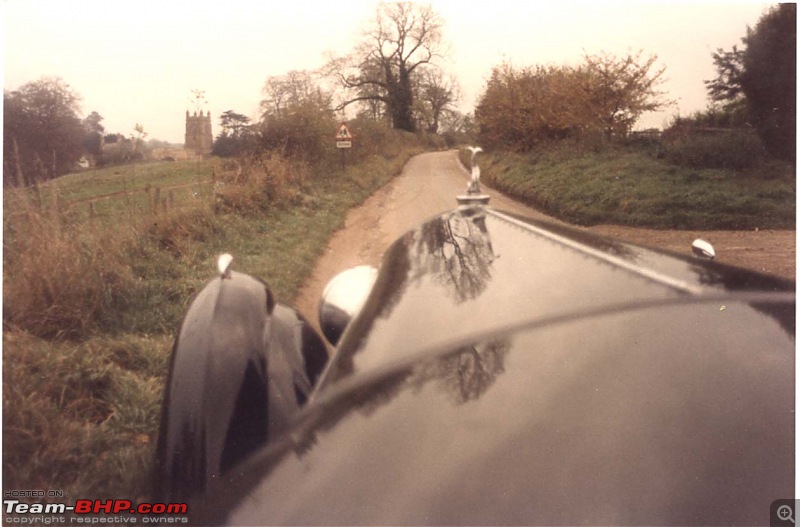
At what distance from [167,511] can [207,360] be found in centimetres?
44

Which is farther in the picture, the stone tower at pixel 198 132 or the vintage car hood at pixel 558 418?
the stone tower at pixel 198 132

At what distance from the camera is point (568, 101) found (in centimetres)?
651

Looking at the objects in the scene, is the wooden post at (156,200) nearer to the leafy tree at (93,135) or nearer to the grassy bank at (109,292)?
the grassy bank at (109,292)

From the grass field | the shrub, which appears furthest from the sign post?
the shrub

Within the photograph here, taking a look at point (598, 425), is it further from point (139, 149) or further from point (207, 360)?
point (139, 149)

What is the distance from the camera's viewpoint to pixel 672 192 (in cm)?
729

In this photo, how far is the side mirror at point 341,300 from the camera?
2.38 meters

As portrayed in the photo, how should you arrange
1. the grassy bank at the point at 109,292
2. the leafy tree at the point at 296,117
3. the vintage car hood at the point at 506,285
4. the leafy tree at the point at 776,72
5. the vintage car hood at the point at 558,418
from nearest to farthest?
the vintage car hood at the point at 558,418 → the vintage car hood at the point at 506,285 → the grassy bank at the point at 109,292 → the leafy tree at the point at 776,72 → the leafy tree at the point at 296,117

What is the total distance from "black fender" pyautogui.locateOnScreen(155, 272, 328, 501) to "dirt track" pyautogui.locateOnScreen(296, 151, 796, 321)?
2.03 m

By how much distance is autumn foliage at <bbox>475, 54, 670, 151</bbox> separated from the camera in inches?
234

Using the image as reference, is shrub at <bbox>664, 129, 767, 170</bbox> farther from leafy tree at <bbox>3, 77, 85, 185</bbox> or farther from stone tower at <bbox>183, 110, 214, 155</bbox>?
leafy tree at <bbox>3, 77, 85, 185</bbox>

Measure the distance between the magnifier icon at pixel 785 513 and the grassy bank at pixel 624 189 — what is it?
554 cm

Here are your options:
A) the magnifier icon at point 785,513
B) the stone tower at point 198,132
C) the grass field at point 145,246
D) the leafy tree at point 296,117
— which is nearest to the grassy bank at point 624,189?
the grass field at point 145,246

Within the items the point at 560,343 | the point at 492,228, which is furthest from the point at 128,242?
the point at 560,343
